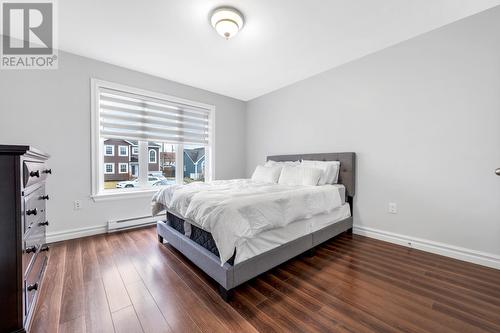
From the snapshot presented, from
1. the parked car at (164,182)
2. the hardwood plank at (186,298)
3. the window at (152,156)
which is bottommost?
the hardwood plank at (186,298)

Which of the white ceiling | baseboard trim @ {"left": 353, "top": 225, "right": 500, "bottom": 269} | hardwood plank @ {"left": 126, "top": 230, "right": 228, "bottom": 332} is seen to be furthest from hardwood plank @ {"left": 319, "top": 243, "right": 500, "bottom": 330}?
the white ceiling

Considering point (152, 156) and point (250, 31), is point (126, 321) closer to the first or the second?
point (152, 156)

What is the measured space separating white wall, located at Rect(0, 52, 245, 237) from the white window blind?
0.22 m

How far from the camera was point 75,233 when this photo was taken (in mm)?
2738

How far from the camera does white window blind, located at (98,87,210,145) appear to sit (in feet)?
10.0

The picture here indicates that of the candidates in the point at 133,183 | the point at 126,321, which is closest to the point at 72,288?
the point at 126,321

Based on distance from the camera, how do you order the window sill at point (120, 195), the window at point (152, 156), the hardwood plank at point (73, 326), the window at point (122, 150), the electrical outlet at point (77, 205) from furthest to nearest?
the window at point (152, 156)
the window at point (122, 150)
the window sill at point (120, 195)
the electrical outlet at point (77, 205)
the hardwood plank at point (73, 326)

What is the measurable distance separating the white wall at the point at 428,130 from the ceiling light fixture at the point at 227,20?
1.81 m

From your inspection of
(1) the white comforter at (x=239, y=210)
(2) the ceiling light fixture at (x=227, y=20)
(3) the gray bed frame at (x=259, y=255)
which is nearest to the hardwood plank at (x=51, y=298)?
(3) the gray bed frame at (x=259, y=255)

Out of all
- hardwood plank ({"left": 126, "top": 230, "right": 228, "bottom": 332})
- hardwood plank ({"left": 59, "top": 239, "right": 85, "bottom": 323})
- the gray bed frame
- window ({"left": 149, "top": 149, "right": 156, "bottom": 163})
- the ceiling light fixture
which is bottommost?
hardwood plank ({"left": 126, "top": 230, "right": 228, "bottom": 332})

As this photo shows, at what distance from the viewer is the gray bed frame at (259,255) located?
1.55m

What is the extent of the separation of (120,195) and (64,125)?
45.5 inches

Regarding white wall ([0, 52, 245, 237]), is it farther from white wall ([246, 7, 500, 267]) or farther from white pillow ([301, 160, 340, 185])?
white wall ([246, 7, 500, 267])

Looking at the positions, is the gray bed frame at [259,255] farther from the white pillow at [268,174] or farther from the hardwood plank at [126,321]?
the white pillow at [268,174]
